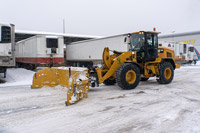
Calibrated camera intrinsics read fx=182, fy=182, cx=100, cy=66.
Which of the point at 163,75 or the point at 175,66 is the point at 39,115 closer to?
the point at 163,75

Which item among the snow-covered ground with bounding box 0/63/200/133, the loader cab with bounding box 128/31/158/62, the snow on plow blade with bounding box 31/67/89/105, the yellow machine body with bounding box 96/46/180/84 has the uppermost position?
the loader cab with bounding box 128/31/158/62

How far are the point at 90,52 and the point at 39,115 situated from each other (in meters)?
15.6

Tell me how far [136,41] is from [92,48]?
1152 centimetres

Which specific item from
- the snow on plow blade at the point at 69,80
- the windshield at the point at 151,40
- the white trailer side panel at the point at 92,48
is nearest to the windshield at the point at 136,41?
the windshield at the point at 151,40

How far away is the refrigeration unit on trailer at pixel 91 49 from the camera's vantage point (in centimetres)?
1547

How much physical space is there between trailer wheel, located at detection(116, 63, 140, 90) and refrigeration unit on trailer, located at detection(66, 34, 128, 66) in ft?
24.5

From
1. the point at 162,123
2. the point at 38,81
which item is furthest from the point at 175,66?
the point at 38,81

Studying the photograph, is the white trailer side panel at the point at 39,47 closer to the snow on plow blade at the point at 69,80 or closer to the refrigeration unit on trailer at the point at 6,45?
the refrigeration unit on trailer at the point at 6,45

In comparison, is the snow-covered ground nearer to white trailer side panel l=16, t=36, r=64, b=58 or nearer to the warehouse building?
white trailer side panel l=16, t=36, r=64, b=58

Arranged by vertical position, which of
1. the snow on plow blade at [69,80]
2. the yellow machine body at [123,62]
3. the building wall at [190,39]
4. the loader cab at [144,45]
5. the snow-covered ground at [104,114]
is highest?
the building wall at [190,39]

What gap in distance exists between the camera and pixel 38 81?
7.95 metres

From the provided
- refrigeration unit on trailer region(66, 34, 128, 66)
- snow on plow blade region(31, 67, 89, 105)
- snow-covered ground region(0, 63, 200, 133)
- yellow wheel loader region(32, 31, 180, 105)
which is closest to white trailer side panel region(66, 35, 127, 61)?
refrigeration unit on trailer region(66, 34, 128, 66)

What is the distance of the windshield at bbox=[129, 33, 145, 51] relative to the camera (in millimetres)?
7980

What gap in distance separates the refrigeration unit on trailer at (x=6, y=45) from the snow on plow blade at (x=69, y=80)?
2.97 meters
